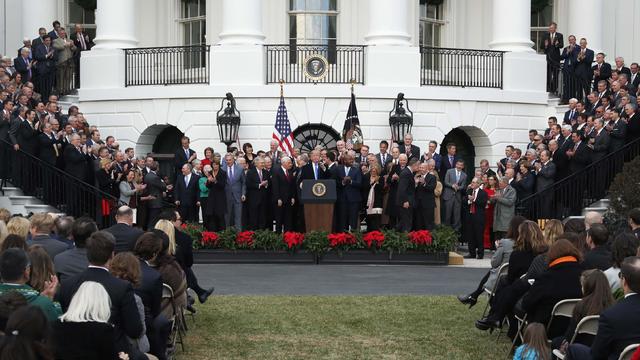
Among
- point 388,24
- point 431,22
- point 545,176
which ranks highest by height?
point 431,22

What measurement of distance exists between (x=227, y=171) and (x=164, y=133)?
7.89m

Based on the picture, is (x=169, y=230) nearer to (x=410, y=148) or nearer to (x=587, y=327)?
(x=587, y=327)

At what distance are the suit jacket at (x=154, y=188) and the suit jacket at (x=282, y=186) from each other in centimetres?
266

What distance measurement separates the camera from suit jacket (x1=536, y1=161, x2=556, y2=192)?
27.5m

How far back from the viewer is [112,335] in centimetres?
924

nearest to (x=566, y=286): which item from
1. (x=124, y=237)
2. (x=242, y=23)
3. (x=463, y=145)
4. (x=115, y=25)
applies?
(x=124, y=237)

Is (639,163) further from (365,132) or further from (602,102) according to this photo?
(365,132)

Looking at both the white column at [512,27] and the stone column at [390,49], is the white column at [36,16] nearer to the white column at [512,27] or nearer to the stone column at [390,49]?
the stone column at [390,49]

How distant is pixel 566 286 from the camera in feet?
40.1

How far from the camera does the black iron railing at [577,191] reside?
1067 inches

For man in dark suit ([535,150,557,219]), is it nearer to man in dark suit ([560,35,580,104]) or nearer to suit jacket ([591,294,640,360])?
man in dark suit ([560,35,580,104])

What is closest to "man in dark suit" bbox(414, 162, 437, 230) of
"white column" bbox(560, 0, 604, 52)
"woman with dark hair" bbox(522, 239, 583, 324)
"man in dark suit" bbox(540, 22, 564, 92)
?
"man in dark suit" bbox(540, 22, 564, 92)

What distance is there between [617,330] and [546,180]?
60.8 feet

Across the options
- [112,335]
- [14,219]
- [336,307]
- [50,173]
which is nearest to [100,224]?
[50,173]
